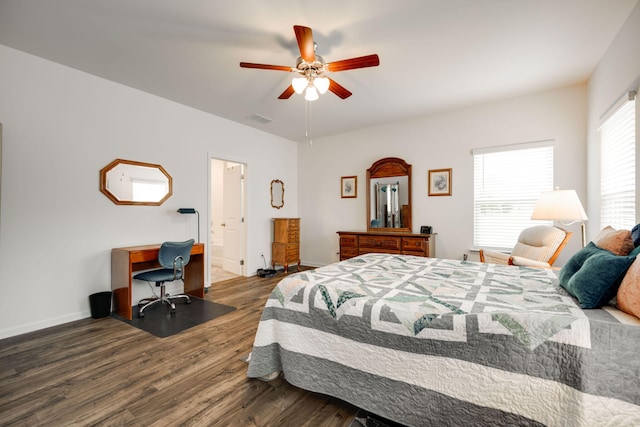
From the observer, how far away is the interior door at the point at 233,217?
5227 mm

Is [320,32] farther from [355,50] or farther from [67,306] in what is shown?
[67,306]

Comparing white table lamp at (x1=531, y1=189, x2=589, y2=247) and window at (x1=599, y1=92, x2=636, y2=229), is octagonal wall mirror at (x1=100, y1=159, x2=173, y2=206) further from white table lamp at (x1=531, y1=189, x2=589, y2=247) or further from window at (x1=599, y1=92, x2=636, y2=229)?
window at (x1=599, y1=92, x2=636, y2=229)

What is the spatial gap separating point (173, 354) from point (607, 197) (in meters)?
4.45

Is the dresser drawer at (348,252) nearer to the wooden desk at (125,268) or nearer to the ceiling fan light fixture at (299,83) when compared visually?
the wooden desk at (125,268)

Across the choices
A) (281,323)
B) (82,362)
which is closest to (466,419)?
(281,323)

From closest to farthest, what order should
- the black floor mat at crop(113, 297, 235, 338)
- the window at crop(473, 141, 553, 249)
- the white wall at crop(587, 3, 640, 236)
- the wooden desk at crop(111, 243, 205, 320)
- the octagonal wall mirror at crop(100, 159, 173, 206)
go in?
the white wall at crop(587, 3, 640, 236), the black floor mat at crop(113, 297, 235, 338), the wooden desk at crop(111, 243, 205, 320), the octagonal wall mirror at crop(100, 159, 173, 206), the window at crop(473, 141, 553, 249)

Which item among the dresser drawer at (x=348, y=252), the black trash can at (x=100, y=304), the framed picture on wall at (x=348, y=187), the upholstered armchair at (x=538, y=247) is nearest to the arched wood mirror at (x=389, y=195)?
the framed picture on wall at (x=348, y=187)

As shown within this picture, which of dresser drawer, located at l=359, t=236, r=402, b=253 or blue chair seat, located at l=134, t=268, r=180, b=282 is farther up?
dresser drawer, located at l=359, t=236, r=402, b=253

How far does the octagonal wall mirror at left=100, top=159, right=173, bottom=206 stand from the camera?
3359mm

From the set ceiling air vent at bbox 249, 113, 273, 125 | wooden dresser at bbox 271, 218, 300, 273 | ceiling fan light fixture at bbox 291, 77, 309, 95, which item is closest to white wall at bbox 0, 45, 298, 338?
ceiling air vent at bbox 249, 113, 273, 125

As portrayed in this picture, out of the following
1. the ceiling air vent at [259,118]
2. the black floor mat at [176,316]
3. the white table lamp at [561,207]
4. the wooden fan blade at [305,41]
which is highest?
the ceiling air vent at [259,118]

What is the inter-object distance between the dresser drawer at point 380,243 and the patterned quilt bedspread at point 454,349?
2334 mm

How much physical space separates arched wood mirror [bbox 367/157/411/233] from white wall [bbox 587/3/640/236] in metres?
2.26

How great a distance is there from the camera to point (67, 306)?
304 centimetres
